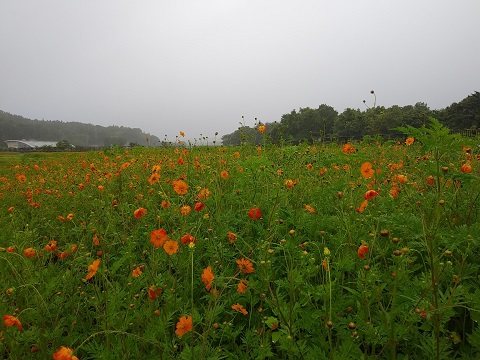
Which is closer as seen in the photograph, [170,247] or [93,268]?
[93,268]

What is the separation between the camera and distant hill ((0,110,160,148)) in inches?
4575

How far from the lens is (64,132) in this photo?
463 ft

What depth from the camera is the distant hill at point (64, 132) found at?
11621 centimetres

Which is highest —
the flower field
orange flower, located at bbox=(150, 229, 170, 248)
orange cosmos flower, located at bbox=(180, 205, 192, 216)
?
orange cosmos flower, located at bbox=(180, 205, 192, 216)

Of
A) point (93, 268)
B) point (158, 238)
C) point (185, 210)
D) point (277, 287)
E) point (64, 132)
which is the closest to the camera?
point (93, 268)

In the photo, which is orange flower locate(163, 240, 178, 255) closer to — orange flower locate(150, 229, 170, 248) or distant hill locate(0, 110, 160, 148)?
orange flower locate(150, 229, 170, 248)

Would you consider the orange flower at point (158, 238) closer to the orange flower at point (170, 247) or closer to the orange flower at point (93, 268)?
the orange flower at point (170, 247)

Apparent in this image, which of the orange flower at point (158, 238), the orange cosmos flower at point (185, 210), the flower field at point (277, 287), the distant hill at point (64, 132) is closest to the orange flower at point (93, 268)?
the flower field at point (277, 287)

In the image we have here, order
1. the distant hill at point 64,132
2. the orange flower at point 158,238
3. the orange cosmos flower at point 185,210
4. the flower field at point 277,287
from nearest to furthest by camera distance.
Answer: the flower field at point 277,287 < the orange flower at point 158,238 < the orange cosmos flower at point 185,210 < the distant hill at point 64,132

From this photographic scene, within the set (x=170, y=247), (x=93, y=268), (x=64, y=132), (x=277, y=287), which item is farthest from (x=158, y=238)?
(x=64, y=132)

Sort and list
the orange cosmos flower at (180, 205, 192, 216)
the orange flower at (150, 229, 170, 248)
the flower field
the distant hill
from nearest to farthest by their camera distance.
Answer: the flower field → the orange flower at (150, 229, 170, 248) → the orange cosmos flower at (180, 205, 192, 216) → the distant hill

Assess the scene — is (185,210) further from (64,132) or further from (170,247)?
(64,132)

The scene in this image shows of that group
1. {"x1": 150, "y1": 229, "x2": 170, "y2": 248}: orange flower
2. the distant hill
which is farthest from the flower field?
the distant hill

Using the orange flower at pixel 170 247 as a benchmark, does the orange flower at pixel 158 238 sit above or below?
above
